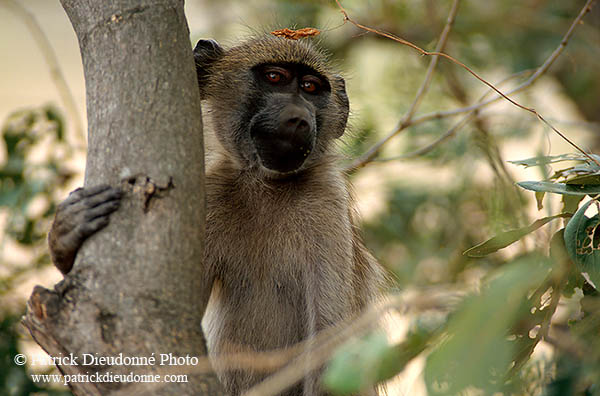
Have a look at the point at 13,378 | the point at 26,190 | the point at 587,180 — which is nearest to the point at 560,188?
the point at 587,180

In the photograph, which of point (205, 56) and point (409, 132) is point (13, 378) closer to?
point (205, 56)

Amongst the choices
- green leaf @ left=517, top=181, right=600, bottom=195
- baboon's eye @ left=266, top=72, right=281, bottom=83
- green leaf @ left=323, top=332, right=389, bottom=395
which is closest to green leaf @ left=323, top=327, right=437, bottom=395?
green leaf @ left=323, top=332, right=389, bottom=395

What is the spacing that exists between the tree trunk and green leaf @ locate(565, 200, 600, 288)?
4.31ft

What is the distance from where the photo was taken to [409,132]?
6750mm

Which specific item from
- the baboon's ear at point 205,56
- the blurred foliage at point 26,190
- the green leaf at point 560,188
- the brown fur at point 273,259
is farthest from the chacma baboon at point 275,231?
the blurred foliage at point 26,190

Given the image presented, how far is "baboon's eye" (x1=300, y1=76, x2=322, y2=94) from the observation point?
4.44 metres

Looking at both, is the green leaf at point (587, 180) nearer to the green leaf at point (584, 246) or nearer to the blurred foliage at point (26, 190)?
the green leaf at point (584, 246)

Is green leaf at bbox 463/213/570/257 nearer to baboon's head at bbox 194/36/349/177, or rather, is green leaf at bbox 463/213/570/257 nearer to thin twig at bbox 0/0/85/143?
baboon's head at bbox 194/36/349/177

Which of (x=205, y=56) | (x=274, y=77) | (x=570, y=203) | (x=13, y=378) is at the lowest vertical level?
(x=13, y=378)

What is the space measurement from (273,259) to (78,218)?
5.37 ft

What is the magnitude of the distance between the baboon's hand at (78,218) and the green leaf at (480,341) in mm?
1260

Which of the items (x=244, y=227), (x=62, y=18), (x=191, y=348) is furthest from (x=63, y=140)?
(x=62, y=18)

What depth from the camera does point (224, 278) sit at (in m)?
3.92

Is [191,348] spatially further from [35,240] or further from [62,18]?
[62,18]
